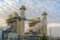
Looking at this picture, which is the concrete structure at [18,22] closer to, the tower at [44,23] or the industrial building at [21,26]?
the industrial building at [21,26]

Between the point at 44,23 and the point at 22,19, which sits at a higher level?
the point at 22,19

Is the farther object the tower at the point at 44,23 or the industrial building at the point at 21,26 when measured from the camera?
the tower at the point at 44,23

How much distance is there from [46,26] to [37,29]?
0.98 meters

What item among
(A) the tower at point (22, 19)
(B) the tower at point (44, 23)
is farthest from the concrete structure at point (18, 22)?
(B) the tower at point (44, 23)

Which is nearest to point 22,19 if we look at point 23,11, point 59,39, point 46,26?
point 23,11

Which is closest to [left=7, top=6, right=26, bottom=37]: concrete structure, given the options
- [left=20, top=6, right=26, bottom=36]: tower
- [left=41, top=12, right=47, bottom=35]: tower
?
[left=20, top=6, right=26, bottom=36]: tower

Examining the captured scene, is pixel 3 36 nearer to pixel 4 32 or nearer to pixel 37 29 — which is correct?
pixel 4 32

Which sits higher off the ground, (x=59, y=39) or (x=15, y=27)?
(x=15, y=27)

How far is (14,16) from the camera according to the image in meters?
10.3

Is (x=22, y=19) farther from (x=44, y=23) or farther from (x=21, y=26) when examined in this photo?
(x=44, y=23)

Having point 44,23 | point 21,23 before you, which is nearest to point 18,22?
point 21,23

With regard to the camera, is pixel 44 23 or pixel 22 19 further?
pixel 44 23

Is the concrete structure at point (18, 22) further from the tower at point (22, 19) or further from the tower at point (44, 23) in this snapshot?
the tower at point (44, 23)

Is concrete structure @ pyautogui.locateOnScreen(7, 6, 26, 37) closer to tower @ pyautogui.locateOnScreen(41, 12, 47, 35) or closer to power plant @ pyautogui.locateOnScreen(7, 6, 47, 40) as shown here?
power plant @ pyautogui.locateOnScreen(7, 6, 47, 40)
